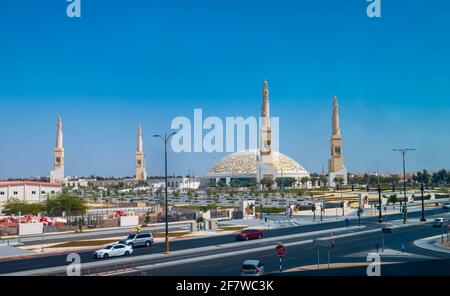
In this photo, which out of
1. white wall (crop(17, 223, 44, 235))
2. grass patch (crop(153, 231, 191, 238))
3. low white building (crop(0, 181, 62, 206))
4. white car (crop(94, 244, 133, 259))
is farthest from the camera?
low white building (crop(0, 181, 62, 206))

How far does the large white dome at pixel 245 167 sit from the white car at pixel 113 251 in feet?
411

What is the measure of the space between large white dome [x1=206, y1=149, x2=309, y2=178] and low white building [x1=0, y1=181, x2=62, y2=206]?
264 ft

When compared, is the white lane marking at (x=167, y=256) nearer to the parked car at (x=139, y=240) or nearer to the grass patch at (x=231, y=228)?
the parked car at (x=139, y=240)

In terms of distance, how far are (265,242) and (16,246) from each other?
57.1ft

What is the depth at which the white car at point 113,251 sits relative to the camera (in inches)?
1080

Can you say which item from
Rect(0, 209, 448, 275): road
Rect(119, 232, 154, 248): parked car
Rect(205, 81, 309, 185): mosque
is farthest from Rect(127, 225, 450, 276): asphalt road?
Rect(205, 81, 309, 185): mosque

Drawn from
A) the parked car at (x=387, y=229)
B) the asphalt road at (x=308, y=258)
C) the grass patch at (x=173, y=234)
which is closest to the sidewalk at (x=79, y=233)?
the grass patch at (x=173, y=234)

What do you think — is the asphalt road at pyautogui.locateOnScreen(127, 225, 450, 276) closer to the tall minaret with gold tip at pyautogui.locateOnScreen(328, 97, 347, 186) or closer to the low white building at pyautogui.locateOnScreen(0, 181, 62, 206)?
the low white building at pyautogui.locateOnScreen(0, 181, 62, 206)

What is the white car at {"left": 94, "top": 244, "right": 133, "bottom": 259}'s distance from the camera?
2744cm

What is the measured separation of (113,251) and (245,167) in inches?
5346

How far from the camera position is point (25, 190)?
75.9 metres

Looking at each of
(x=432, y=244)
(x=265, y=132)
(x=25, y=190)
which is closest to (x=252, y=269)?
(x=432, y=244)

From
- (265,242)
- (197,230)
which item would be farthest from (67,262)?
(197,230)

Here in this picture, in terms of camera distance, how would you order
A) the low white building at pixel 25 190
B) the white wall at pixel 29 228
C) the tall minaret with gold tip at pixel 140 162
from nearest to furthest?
the white wall at pixel 29 228 → the low white building at pixel 25 190 → the tall minaret with gold tip at pixel 140 162
